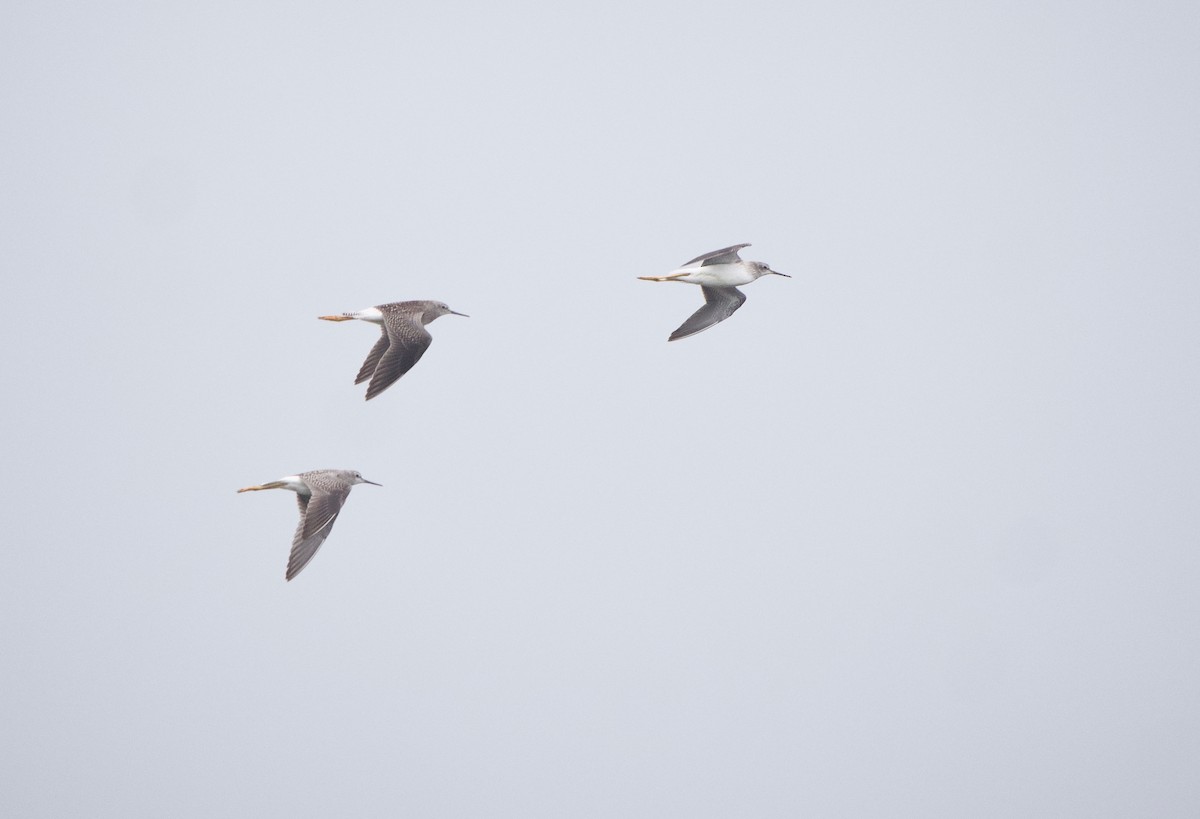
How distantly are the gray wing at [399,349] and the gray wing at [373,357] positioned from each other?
0.14m

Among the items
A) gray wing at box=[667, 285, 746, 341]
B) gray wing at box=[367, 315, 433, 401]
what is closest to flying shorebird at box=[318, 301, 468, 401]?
gray wing at box=[367, 315, 433, 401]

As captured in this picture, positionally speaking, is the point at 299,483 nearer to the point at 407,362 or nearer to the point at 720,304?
the point at 407,362

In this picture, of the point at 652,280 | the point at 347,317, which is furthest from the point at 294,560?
the point at 652,280

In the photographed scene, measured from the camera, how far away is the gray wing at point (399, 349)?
84.4ft

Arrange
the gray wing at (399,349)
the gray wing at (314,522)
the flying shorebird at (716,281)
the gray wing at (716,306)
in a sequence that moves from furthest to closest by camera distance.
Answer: the gray wing at (716,306) < the flying shorebird at (716,281) < the gray wing at (399,349) < the gray wing at (314,522)

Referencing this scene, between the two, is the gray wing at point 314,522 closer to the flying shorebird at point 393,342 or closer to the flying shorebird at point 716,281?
the flying shorebird at point 393,342

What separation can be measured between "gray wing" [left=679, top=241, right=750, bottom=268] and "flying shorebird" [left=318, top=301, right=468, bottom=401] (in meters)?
5.46

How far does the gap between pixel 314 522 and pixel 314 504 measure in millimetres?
612

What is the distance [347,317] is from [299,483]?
11.9 ft

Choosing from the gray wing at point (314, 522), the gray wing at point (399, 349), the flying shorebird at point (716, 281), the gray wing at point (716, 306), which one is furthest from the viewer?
the gray wing at point (716, 306)

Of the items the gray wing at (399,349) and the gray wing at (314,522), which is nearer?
the gray wing at (314,522)

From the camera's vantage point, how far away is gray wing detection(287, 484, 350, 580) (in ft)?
77.8

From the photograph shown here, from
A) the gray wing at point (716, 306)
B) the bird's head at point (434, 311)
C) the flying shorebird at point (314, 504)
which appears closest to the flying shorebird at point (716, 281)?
the gray wing at point (716, 306)

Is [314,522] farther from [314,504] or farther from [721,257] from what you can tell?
[721,257]
